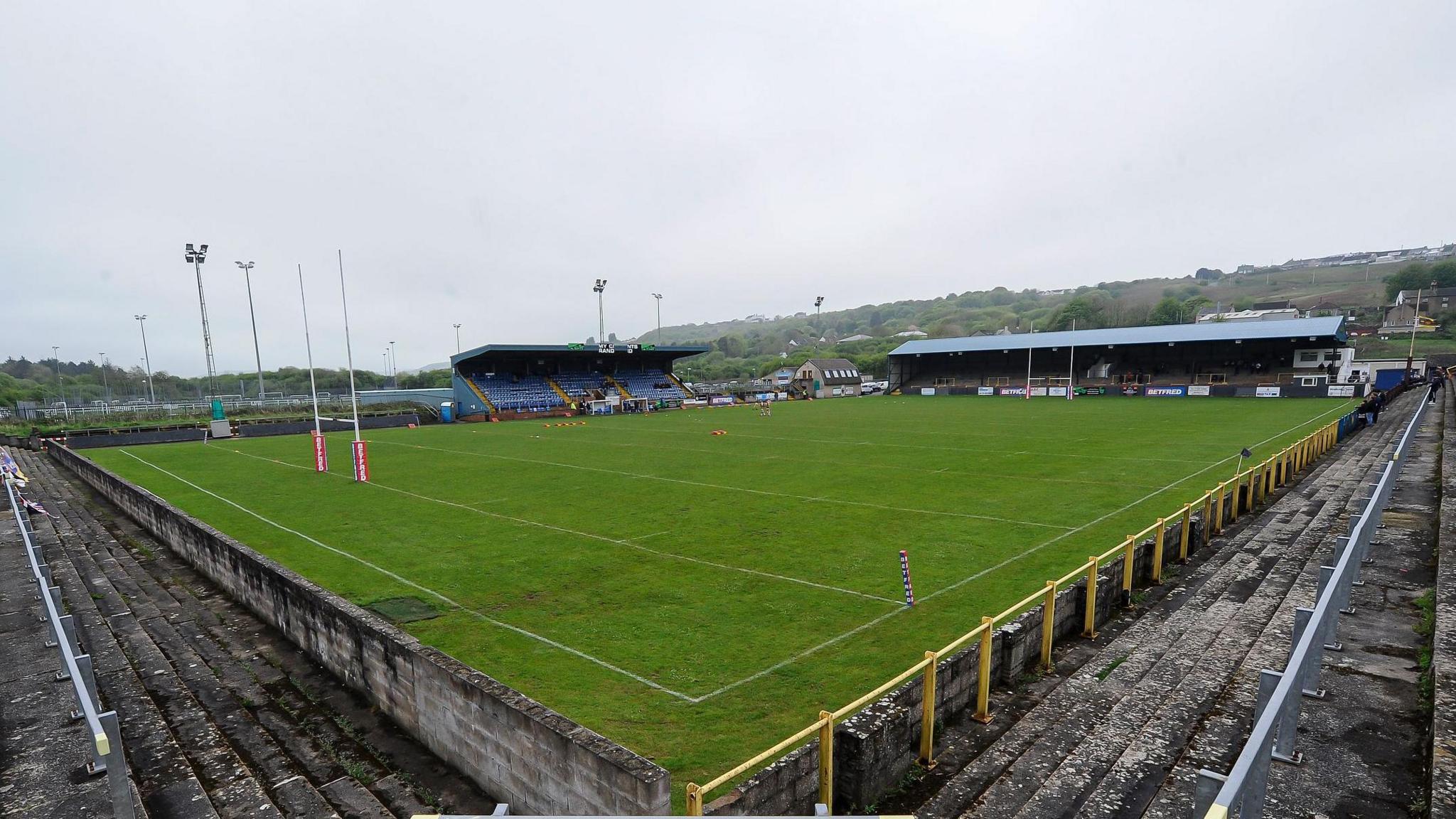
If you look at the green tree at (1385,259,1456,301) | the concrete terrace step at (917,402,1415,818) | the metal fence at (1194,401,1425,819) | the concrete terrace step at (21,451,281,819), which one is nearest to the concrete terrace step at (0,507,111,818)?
the concrete terrace step at (21,451,281,819)

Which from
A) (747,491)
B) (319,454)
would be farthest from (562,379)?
(747,491)

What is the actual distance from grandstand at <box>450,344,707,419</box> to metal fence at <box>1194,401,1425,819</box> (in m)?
57.5

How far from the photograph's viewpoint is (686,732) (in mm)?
7445

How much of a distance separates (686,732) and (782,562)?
20.5 feet

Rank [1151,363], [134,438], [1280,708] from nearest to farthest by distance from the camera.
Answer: [1280,708] → [134,438] → [1151,363]

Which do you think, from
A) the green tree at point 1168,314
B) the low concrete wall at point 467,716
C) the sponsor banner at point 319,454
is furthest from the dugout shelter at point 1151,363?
the green tree at point 1168,314

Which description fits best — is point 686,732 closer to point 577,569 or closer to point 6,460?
point 577,569

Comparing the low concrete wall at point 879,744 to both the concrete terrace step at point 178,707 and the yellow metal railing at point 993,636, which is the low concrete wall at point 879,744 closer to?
the yellow metal railing at point 993,636

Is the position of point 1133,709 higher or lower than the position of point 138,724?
higher

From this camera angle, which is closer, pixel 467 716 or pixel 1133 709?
pixel 1133 709

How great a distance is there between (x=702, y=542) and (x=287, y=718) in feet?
27.6

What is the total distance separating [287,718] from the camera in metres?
8.36

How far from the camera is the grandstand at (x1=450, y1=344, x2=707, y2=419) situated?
59.9 metres

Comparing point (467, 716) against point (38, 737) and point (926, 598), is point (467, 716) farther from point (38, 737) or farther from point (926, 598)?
point (926, 598)
